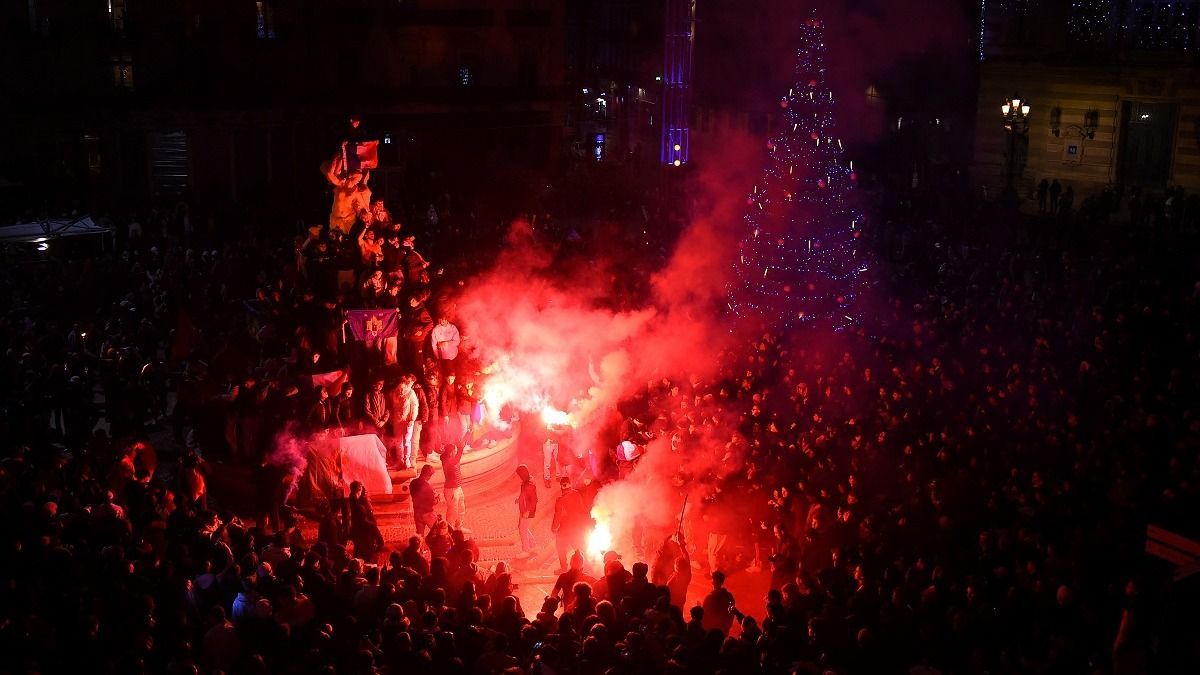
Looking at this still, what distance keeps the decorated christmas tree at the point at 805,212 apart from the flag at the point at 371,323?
7.48 metres

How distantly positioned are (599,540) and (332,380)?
14.8 ft

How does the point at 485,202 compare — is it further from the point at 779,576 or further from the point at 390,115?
the point at 779,576

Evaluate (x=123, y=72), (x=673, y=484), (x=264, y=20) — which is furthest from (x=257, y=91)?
(x=673, y=484)

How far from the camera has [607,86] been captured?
193 feet

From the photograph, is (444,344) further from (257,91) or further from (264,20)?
(264,20)

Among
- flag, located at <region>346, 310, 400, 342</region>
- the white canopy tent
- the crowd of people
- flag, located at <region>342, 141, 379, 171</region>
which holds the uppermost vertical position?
flag, located at <region>342, 141, 379, 171</region>

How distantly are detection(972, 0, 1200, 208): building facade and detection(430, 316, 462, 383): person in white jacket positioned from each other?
1771 cm

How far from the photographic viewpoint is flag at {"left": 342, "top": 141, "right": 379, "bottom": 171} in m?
17.0

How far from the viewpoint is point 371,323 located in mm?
15961

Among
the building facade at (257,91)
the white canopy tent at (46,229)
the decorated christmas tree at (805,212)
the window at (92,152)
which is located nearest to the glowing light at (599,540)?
the decorated christmas tree at (805,212)

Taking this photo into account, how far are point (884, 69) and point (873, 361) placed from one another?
103 feet

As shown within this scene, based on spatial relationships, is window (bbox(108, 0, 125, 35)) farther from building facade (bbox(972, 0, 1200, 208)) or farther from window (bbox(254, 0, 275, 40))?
building facade (bbox(972, 0, 1200, 208))

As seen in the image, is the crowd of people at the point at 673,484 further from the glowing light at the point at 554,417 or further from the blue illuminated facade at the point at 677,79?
the blue illuminated facade at the point at 677,79

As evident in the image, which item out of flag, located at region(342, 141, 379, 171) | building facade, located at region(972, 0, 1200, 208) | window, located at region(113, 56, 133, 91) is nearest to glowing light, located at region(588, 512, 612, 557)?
flag, located at region(342, 141, 379, 171)
